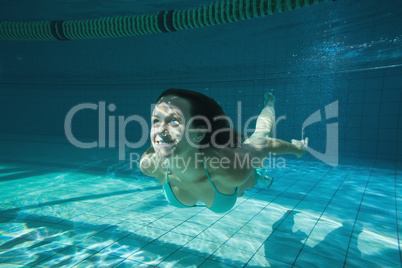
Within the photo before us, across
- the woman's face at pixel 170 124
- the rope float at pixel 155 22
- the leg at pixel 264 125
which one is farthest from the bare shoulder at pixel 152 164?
the rope float at pixel 155 22

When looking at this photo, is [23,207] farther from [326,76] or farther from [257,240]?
[326,76]

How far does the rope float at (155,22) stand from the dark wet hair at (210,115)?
9.79 feet

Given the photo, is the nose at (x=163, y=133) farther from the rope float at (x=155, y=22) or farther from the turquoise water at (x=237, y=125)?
the rope float at (x=155, y=22)

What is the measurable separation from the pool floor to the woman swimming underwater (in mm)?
666

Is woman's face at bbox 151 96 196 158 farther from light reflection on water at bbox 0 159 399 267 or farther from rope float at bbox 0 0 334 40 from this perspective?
rope float at bbox 0 0 334 40

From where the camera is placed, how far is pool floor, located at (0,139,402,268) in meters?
2.32

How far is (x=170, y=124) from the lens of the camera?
1578 mm

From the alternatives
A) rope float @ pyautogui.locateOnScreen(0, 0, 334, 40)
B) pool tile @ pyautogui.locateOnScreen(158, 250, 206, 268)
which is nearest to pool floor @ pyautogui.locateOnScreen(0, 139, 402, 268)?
pool tile @ pyautogui.locateOnScreen(158, 250, 206, 268)

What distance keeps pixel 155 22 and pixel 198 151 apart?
460 centimetres

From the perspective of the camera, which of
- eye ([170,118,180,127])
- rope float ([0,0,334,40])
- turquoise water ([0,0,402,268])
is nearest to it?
eye ([170,118,180,127])

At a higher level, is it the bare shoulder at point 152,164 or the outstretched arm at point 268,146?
the outstretched arm at point 268,146

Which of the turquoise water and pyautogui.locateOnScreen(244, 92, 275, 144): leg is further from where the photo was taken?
pyautogui.locateOnScreen(244, 92, 275, 144): leg

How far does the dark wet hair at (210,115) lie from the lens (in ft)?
5.52

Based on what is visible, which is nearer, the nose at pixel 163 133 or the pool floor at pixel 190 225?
the nose at pixel 163 133
